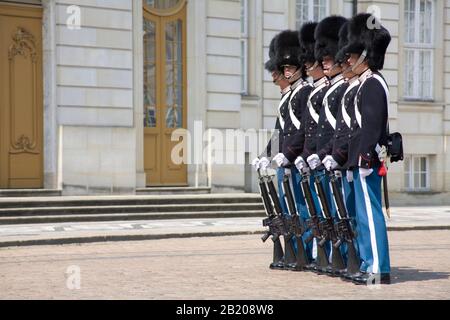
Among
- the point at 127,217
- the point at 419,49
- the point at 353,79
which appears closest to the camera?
the point at 353,79

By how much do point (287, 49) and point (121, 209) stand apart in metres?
8.57

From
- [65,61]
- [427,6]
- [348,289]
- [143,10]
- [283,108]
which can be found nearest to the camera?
[348,289]

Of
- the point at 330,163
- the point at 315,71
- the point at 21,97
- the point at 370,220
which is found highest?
the point at 21,97

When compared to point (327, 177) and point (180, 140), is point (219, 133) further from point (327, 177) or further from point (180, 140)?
point (327, 177)

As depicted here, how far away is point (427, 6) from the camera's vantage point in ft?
83.5

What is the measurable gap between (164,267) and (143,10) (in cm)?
1110

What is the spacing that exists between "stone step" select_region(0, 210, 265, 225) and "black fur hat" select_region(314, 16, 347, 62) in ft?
28.6

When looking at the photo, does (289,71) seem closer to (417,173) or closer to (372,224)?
(372,224)

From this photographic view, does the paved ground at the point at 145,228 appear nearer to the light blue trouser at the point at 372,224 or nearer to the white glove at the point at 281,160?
the white glove at the point at 281,160

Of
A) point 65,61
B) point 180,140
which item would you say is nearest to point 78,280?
point 65,61

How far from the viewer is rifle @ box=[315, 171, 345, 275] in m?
9.77

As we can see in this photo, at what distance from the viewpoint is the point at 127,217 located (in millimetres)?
18484

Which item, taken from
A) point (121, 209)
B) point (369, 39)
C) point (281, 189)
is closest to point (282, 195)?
point (281, 189)

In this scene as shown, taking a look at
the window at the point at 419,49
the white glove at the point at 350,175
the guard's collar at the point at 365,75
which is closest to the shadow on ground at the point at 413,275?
the white glove at the point at 350,175
